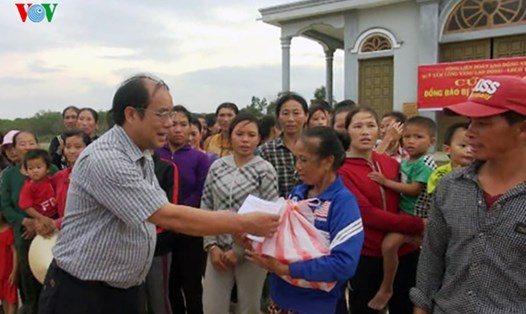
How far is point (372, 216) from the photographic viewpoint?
8.64ft

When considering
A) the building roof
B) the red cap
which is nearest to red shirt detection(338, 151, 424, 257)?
the red cap

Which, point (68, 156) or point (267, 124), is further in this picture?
point (267, 124)

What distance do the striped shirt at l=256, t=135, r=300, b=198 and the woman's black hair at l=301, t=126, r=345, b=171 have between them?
1.17 metres

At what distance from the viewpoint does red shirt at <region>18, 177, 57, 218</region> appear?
3.79 meters

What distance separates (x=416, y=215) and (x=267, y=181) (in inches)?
40.9

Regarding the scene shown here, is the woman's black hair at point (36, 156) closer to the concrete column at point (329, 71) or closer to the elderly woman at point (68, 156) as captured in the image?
the elderly woman at point (68, 156)

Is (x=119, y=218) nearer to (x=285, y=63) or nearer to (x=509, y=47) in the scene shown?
(x=509, y=47)

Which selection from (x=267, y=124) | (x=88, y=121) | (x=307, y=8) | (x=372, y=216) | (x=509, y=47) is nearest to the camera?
(x=372, y=216)

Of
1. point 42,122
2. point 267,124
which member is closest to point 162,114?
point 267,124

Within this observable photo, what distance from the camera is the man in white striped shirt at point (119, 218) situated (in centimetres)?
183

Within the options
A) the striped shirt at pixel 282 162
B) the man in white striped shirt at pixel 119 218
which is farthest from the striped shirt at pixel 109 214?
the striped shirt at pixel 282 162

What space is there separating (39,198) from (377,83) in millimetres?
11032

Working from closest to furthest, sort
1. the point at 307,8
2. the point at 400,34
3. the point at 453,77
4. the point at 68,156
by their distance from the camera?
the point at 68,156
the point at 453,77
the point at 400,34
the point at 307,8

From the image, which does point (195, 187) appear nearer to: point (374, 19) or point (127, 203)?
point (127, 203)
